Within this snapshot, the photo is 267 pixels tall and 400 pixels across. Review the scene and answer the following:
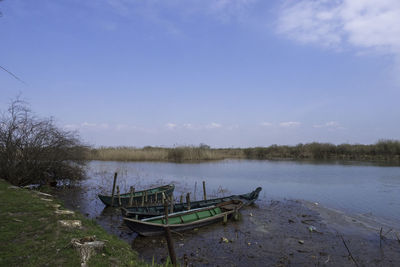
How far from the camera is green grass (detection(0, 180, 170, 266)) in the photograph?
524cm

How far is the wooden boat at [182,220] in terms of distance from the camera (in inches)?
395

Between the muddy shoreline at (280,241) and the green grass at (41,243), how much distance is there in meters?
2.62

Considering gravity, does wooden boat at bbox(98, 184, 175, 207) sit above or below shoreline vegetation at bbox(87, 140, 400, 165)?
below

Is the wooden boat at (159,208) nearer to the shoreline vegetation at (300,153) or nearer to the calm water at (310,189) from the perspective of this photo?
the calm water at (310,189)

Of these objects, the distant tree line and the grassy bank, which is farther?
the distant tree line

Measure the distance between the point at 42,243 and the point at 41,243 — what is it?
2 cm

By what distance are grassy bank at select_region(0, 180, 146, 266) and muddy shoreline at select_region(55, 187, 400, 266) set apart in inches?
105

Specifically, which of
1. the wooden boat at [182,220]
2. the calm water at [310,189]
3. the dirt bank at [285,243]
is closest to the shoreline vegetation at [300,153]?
the calm water at [310,189]

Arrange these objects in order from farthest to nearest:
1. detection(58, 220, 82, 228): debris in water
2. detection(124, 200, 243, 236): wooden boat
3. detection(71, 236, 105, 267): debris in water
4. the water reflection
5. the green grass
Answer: the water reflection, detection(124, 200, 243, 236): wooden boat, detection(58, 220, 82, 228): debris in water, detection(71, 236, 105, 267): debris in water, the green grass

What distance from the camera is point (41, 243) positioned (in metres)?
6.05

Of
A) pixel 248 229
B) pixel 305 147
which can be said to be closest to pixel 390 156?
pixel 305 147

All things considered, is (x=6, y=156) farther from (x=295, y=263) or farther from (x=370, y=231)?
(x=370, y=231)

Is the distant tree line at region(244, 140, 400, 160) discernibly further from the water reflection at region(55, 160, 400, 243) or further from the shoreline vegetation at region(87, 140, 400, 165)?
the water reflection at region(55, 160, 400, 243)

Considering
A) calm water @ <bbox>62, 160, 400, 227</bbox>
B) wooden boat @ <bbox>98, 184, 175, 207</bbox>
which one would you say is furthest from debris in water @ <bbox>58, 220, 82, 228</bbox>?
wooden boat @ <bbox>98, 184, 175, 207</bbox>
